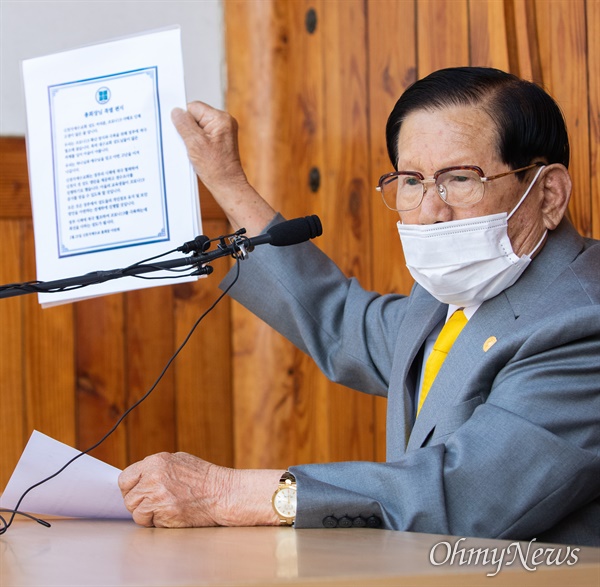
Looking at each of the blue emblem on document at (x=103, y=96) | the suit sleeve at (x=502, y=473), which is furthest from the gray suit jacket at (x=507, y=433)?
the blue emblem on document at (x=103, y=96)

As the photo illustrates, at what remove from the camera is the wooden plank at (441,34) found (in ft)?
7.26

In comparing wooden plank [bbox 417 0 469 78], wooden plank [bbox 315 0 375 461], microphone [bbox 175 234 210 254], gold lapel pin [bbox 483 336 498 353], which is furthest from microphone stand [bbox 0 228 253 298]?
wooden plank [bbox 315 0 375 461]

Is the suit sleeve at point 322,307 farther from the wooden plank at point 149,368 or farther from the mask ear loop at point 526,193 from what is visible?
the wooden plank at point 149,368

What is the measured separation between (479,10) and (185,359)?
127cm

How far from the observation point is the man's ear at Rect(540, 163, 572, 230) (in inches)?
63.7

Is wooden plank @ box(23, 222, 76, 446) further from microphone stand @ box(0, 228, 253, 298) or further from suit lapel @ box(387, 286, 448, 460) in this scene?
microphone stand @ box(0, 228, 253, 298)

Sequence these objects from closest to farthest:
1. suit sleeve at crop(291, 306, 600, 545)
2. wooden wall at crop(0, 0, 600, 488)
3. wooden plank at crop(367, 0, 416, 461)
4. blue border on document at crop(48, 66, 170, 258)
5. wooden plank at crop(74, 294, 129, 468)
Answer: suit sleeve at crop(291, 306, 600, 545) → blue border on document at crop(48, 66, 170, 258) → wooden plank at crop(367, 0, 416, 461) → wooden wall at crop(0, 0, 600, 488) → wooden plank at crop(74, 294, 129, 468)

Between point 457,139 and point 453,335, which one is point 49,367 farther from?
point 457,139

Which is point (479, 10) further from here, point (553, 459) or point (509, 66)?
point (553, 459)

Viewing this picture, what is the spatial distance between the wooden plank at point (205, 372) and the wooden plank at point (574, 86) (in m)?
1.12

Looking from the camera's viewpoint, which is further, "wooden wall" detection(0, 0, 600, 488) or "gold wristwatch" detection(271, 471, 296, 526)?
"wooden wall" detection(0, 0, 600, 488)

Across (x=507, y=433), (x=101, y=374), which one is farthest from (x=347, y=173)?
(x=507, y=433)

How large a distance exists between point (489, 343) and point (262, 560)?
0.69 metres

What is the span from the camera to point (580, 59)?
1929 mm
